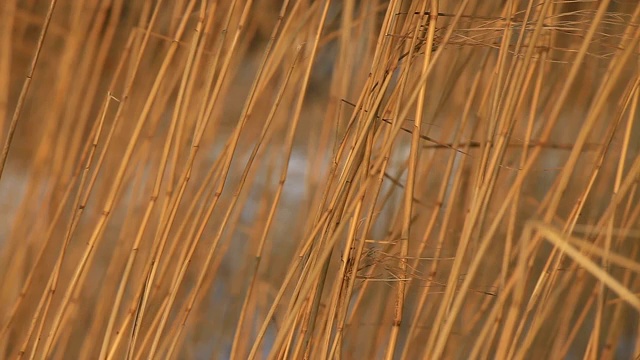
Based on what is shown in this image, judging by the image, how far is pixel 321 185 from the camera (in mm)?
962

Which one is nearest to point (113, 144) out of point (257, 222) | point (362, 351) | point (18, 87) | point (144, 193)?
point (144, 193)

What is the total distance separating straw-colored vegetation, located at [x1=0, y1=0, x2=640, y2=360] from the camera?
1.57 ft

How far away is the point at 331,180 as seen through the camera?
51 cm

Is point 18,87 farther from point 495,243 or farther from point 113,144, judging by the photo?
point 495,243

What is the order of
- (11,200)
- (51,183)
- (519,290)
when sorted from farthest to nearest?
(11,200)
(51,183)
(519,290)

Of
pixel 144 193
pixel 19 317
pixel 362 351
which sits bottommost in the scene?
pixel 19 317

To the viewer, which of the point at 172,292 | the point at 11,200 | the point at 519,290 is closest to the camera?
the point at 519,290

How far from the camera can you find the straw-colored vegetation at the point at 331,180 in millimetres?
479

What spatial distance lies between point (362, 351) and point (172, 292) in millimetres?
458

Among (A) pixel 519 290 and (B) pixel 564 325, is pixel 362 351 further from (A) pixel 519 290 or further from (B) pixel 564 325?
(A) pixel 519 290

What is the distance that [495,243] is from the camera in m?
1.01

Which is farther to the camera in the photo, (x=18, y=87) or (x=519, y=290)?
(x=18, y=87)

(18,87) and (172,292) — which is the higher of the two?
(18,87)

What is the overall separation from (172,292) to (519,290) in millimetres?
268
